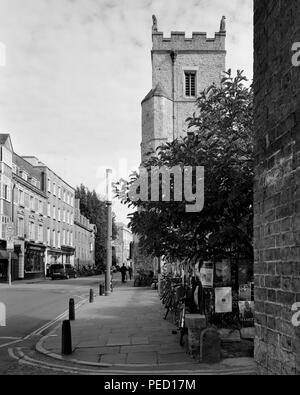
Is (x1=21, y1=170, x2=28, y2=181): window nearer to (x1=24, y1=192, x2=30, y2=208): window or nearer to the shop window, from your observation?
(x1=24, y1=192, x2=30, y2=208): window

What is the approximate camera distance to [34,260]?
49.9 metres

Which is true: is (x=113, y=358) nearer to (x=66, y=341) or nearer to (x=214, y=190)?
(x=66, y=341)

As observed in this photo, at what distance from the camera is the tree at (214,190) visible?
9.08m

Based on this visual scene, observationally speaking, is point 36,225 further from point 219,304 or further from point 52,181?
point 219,304

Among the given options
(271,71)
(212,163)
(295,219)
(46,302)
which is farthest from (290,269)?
(46,302)

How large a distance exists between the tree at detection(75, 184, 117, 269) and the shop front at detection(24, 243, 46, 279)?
2944cm

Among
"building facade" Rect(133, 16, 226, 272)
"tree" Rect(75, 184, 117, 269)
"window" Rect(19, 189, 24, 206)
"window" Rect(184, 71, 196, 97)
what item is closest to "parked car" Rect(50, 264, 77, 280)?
"window" Rect(19, 189, 24, 206)

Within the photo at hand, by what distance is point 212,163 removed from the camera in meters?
9.20

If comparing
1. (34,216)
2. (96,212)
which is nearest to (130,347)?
(34,216)

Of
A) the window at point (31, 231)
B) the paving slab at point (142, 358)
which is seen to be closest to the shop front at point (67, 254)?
the window at point (31, 231)

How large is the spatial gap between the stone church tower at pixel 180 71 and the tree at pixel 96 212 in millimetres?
45882

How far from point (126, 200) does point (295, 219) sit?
7019 mm

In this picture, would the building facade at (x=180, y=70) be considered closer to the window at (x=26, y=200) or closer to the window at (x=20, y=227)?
the window at (x=20, y=227)

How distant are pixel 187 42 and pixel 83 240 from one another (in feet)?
140
